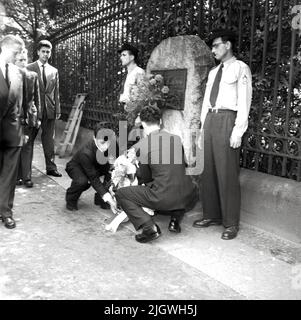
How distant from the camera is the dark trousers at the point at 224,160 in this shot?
4927 millimetres

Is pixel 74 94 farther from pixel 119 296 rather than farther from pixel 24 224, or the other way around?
pixel 119 296

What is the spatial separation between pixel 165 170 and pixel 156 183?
6.7 inches

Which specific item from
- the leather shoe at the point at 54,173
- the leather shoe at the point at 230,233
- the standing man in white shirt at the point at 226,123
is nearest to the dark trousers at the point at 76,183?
the standing man in white shirt at the point at 226,123

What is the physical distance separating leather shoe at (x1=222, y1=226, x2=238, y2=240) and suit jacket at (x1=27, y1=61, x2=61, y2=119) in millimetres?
4016

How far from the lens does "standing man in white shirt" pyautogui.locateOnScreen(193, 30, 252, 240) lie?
480 centimetres

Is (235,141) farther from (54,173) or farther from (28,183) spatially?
(54,173)

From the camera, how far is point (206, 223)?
A: 17.4ft

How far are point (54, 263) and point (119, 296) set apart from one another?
0.90 meters

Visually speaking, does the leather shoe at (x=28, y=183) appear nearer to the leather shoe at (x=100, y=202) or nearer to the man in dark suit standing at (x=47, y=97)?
the man in dark suit standing at (x=47, y=97)

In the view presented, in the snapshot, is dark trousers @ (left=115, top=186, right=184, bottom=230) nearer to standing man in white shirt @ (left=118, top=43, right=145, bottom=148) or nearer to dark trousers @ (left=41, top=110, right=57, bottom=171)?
standing man in white shirt @ (left=118, top=43, right=145, bottom=148)

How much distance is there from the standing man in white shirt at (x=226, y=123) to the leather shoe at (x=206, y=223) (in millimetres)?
164

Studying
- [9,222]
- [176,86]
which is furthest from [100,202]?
[176,86]

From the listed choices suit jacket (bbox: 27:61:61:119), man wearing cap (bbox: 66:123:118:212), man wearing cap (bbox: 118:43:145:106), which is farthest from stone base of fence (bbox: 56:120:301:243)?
suit jacket (bbox: 27:61:61:119)

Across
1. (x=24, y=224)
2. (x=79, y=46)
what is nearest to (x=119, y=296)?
(x=24, y=224)
